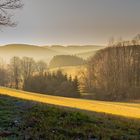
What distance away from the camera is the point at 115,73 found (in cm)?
12138

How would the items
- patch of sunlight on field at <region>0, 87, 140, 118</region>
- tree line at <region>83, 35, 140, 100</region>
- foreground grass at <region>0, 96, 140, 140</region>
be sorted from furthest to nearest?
tree line at <region>83, 35, 140, 100</region>, patch of sunlight on field at <region>0, 87, 140, 118</region>, foreground grass at <region>0, 96, 140, 140</region>

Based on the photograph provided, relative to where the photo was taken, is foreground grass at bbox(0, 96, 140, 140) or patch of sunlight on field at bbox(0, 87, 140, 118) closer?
foreground grass at bbox(0, 96, 140, 140)

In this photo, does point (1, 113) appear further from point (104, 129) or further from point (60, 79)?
point (60, 79)

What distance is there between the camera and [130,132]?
1174 centimetres

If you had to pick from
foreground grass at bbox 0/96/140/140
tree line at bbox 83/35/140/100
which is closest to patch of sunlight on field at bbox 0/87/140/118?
foreground grass at bbox 0/96/140/140

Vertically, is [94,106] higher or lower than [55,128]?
lower

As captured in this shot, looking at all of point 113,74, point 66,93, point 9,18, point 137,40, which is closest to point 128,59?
point 137,40

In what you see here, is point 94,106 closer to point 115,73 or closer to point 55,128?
point 55,128

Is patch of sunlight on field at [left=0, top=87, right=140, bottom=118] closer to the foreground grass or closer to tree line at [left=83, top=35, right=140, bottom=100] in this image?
the foreground grass

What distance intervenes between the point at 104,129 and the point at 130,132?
3.01ft

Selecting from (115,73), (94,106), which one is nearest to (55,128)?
(94,106)

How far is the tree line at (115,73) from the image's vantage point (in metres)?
108

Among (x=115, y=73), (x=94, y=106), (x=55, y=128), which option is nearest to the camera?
(x=55, y=128)

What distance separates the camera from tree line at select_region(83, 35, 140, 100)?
10825cm
